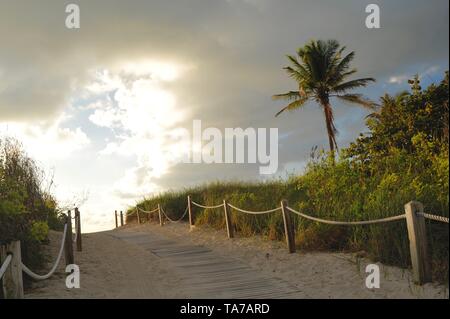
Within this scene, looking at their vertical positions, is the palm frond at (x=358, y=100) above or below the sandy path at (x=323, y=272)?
above

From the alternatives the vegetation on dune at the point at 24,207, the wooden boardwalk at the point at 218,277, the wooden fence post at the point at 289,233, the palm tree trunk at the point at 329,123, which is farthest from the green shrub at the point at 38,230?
the palm tree trunk at the point at 329,123

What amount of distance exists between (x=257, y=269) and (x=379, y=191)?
9.81 ft

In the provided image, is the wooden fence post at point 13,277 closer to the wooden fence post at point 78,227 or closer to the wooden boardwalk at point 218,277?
the wooden boardwalk at point 218,277

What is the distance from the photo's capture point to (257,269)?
8.69 meters

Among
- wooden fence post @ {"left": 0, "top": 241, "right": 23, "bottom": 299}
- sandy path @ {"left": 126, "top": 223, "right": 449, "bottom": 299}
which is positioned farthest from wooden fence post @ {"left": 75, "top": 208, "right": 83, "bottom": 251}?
wooden fence post @ {"left": 0, "top": 241, "right": 23, "bottom": 299}

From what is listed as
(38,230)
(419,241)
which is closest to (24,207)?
(38,230)

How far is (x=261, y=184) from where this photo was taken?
19.2m

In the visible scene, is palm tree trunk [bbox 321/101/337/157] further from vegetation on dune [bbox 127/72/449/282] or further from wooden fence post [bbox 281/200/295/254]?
wooden fence post [bbox 281/200/295/254]

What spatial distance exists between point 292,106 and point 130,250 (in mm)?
20579

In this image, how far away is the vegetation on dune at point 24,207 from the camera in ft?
25.7

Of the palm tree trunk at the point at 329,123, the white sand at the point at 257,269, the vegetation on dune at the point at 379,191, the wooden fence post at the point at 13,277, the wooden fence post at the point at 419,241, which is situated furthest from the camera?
the palm tree trunk at the point at 329,123

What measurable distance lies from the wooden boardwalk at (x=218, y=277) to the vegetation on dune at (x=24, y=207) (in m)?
2.69

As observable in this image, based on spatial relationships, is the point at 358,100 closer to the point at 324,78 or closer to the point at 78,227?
the point at 324,78

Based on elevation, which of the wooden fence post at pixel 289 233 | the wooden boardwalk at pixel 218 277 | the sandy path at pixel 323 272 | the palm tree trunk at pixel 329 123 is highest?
the palm tree trunk at pixel 329 123
